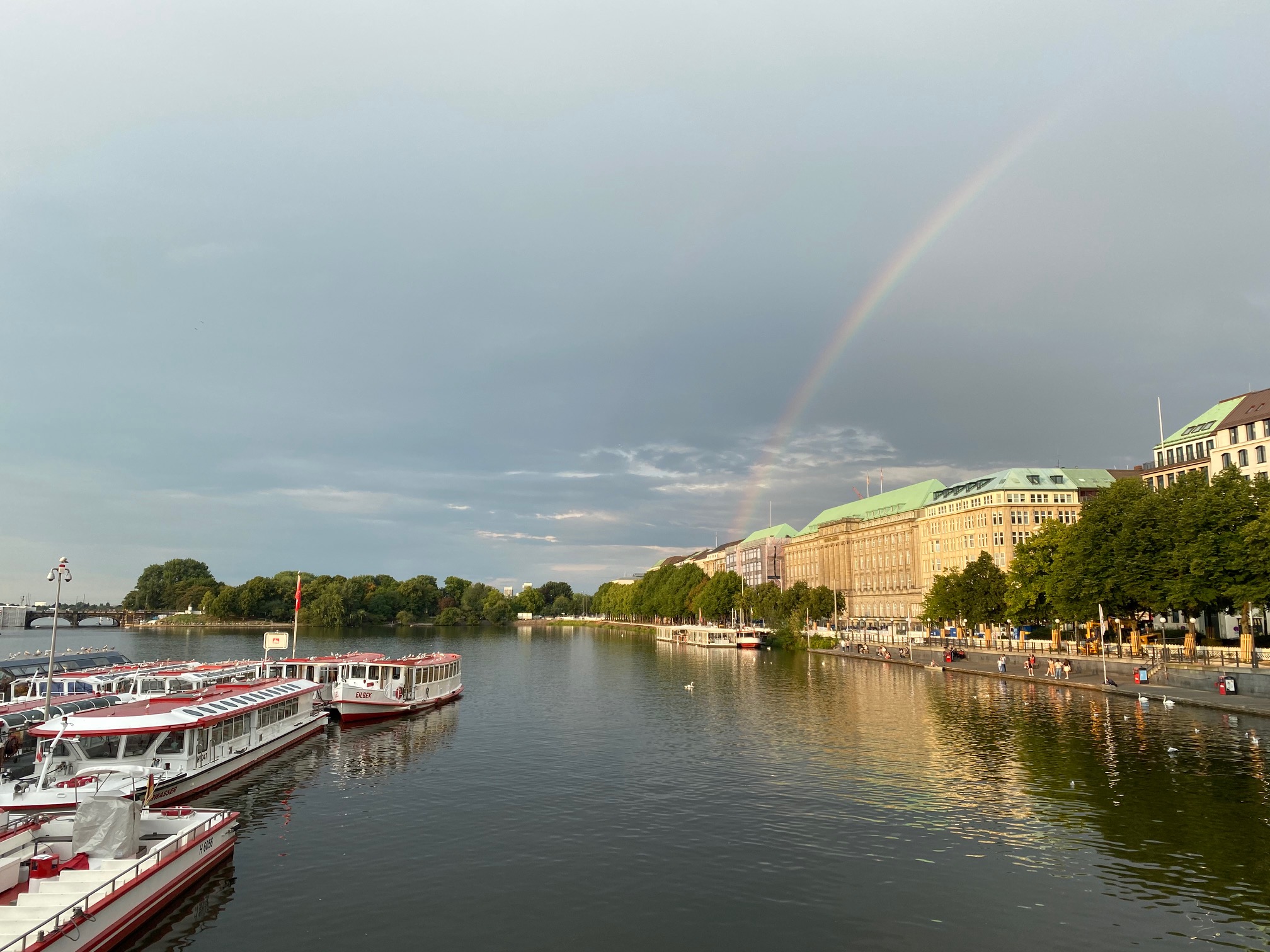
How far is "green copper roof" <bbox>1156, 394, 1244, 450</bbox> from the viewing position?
393 feet

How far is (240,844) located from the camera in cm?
3272

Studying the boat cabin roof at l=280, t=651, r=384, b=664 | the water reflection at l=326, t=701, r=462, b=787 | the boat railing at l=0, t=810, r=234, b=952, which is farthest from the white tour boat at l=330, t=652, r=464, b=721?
the boat railing at l=0, t=810, r=234, b=952

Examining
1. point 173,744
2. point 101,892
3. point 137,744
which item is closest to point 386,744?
point 173,744

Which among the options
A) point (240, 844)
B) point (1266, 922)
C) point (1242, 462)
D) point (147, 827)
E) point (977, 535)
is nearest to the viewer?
point (1266, 922)

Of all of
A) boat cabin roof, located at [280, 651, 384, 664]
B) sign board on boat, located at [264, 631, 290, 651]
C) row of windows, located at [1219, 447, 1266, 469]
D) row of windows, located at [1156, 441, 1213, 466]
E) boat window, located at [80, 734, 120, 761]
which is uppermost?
row of windows, located at [1156, 441, 1213, 466]

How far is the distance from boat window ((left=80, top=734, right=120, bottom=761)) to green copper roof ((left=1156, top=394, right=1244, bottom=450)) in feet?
456

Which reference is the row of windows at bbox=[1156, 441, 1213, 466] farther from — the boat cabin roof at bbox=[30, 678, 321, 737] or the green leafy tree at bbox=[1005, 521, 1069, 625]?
the boat cabin roof at bbox=[30, 678, 321, 737]

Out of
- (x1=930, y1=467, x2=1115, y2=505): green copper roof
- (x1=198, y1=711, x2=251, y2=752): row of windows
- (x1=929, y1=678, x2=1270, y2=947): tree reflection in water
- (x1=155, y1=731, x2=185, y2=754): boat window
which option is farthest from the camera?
(x1=930, y1=467, x2=1115, y2=505): green copper roof

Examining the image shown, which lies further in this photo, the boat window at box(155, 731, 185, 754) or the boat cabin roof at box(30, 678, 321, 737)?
the boat window at box(155, 731, 185, 754)

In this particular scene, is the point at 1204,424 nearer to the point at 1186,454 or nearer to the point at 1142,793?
the point at 1186,454

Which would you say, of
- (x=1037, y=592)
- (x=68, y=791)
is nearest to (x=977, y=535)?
(x=1037, y=592)

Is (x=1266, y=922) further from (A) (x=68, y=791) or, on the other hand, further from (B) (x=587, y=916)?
(A) (x=68, y=791)

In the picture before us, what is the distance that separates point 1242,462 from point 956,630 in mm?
56784

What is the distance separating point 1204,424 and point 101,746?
14619cm
